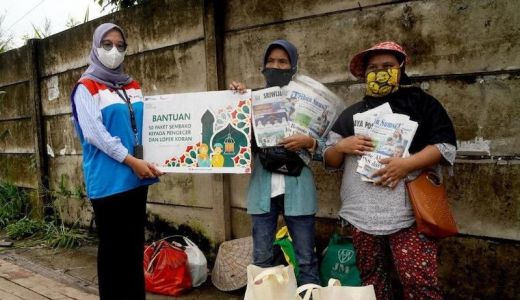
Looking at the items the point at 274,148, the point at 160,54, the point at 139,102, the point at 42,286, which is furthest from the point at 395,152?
the point at 42,286

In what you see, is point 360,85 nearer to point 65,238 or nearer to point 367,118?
point 367,118

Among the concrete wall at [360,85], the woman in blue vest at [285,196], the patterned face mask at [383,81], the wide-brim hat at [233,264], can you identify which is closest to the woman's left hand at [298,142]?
the woman in blue vest at [285,196]

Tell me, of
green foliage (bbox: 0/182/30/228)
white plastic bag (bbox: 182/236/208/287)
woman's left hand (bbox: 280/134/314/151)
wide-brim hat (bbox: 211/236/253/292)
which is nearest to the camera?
woman's left hand (bbox: 280/134/314/151)

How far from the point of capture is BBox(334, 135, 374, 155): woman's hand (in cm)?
208

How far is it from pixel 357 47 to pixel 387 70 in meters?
0.82

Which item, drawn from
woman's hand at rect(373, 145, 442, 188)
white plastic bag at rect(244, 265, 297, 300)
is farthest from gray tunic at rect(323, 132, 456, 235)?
white plastic bag at rect(244, 265, 297, 300)

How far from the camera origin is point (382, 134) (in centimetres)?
205

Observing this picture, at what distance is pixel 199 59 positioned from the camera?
12.3ft

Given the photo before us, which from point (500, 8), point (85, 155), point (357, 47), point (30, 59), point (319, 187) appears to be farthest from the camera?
Answer: point (30, 59)

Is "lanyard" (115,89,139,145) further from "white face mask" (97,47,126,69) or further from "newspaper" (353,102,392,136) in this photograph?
"newspaper" (353,102,392,136)

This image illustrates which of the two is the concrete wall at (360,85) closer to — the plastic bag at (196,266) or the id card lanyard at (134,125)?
the plastic bag at (196,266)

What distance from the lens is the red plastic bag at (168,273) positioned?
3314mm

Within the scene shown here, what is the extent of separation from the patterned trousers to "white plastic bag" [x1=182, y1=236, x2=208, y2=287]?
1626mm

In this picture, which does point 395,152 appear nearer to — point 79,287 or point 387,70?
point 387,70
